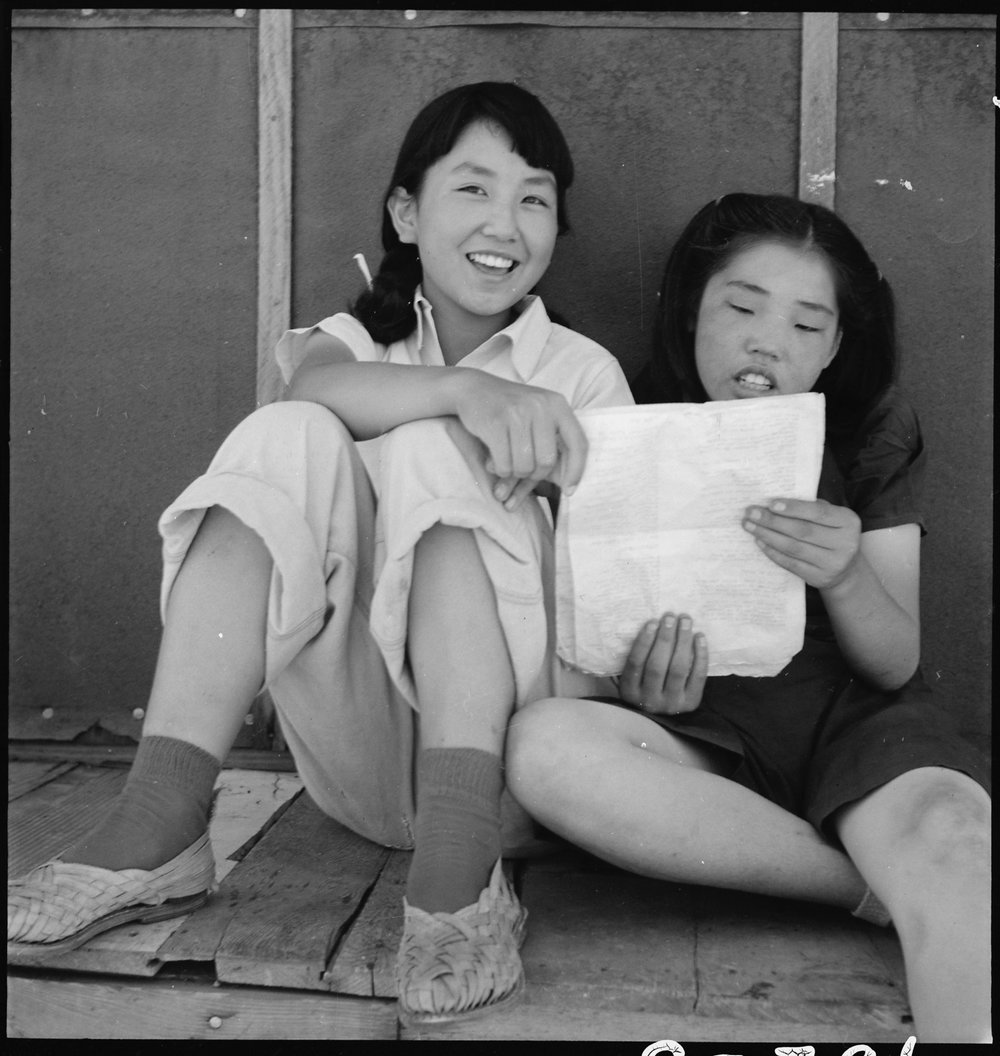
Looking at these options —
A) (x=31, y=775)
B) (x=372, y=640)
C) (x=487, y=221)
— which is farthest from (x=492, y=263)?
(x=31, y=775)

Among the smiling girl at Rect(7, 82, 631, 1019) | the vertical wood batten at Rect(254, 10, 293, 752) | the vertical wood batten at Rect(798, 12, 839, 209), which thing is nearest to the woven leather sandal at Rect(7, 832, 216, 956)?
the smiling girl at Rect(7, 82, 631, 1019)

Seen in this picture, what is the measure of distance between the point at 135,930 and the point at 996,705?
129 cm

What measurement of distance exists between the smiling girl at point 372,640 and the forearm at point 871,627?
1.31 feet

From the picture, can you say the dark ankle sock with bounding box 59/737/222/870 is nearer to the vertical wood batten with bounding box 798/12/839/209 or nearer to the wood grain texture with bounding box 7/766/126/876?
the wood grain texture with bounding box 7/766/126/876

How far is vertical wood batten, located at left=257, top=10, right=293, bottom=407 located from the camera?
1982 mm

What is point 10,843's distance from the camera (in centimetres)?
160

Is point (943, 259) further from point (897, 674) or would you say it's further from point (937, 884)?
point (937, 884)

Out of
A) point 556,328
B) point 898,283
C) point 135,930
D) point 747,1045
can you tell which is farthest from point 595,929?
point 898,283

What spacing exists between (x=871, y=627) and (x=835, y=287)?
54 centimetres

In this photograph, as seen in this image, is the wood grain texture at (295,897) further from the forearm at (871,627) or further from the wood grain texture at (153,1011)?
the forearm at (871,627)

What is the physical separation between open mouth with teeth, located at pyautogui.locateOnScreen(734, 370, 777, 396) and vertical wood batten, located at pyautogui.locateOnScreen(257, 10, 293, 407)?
86cm

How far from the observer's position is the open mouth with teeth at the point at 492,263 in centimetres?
167

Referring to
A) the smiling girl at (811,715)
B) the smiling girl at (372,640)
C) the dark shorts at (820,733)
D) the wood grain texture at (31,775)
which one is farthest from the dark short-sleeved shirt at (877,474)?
the wood grain texture at (31,775)

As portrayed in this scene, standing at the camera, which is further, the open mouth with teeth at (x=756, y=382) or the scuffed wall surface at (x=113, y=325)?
the scuffed wall surface at (x=113, y=325)
